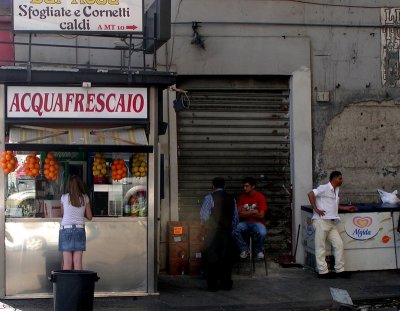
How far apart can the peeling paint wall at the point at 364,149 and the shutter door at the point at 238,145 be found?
2.78 feet

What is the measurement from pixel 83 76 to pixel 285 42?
411 centimetres

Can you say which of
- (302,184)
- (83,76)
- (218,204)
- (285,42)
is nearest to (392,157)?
(302,184)

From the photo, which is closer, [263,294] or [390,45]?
[263,294]

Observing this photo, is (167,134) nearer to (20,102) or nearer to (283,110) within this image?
(283,110)

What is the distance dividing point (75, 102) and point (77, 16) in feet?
3.96

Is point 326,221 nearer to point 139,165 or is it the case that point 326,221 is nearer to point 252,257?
point 252,257

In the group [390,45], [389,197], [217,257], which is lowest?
[217,257]

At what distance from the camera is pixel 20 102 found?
28.6 ft

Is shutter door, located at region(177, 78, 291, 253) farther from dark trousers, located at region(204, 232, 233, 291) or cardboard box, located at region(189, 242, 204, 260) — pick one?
dark trousers, located at region(204, 232, 233, 291)

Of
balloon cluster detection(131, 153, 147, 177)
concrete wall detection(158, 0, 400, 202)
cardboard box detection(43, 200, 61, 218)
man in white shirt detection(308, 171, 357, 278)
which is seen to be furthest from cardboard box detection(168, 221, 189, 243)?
concrete wall detection(158, 0, 400, 202)

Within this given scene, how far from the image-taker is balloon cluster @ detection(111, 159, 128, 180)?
900 centimetres

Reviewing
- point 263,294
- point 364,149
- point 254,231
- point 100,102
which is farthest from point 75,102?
point 364,149

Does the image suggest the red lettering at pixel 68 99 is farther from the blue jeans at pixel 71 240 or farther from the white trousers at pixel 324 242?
the white trousers at pixel 324 242

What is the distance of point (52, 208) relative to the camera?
9.05m
